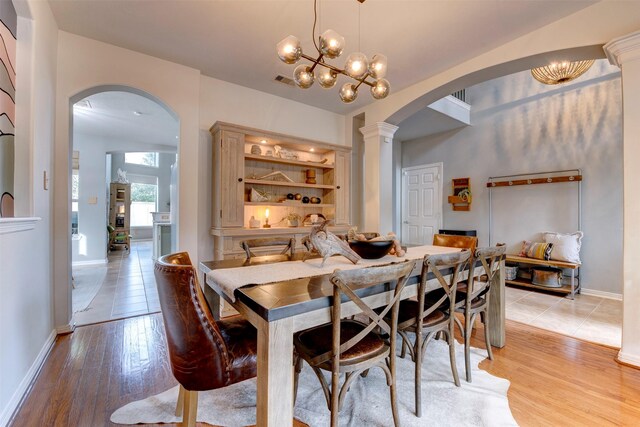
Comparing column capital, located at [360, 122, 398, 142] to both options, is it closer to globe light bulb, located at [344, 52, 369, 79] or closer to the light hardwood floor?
globe light bulb, located at [344, 52, 369, 79]

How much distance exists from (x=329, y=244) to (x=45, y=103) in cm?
257

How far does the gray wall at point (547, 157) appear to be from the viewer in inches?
151

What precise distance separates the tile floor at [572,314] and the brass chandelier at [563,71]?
2.72 m

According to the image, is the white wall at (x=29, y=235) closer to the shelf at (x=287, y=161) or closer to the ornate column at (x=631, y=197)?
the shelf at (x=287, y=161)

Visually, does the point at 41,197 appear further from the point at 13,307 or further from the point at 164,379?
the point at 164,379

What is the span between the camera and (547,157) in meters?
4.39

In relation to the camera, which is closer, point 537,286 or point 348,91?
point 348,91

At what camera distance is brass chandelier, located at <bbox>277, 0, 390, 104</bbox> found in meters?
1.67

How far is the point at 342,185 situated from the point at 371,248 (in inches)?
94.9

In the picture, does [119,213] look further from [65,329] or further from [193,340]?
[193,340]

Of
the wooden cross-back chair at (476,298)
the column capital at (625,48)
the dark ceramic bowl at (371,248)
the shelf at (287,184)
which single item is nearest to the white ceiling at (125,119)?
the shelf at (287,184)

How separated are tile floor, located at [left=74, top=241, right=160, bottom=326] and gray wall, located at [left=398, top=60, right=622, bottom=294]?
537cm

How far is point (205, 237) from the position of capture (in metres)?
3.44

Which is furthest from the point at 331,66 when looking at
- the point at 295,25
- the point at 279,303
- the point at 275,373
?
the point at 275,373
